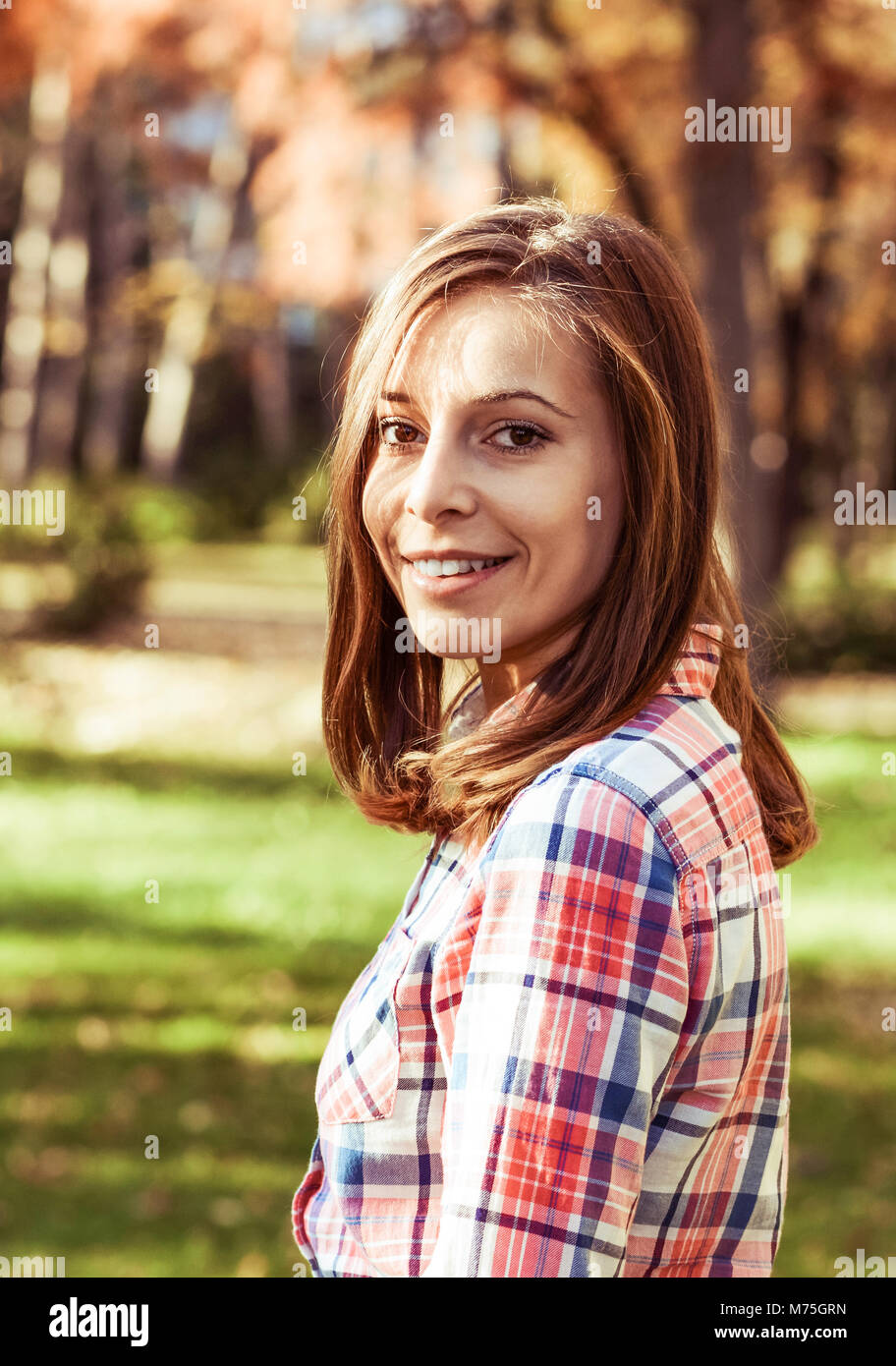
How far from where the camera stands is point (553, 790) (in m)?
1.17

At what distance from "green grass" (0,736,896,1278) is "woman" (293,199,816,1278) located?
2156mm

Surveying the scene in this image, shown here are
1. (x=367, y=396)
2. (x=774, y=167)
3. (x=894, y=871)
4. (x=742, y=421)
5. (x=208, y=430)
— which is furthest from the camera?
(x=208, y=430)

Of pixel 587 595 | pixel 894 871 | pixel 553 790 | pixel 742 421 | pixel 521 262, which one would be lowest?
pixel 894 871

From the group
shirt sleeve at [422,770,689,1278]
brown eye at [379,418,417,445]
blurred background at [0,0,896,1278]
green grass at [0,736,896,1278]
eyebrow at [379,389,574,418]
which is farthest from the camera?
blurred background at [0,0,896,1278]

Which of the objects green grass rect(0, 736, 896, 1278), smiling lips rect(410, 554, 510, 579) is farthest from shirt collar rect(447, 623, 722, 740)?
green grass rect(0, 736, 896, 1278)

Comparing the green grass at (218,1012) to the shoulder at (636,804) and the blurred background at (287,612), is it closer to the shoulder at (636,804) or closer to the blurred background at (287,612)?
the blurred background at (287,612)

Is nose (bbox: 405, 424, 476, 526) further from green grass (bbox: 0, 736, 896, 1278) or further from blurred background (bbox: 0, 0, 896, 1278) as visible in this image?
green grass (bbox: 0, 736, 896, 1278)

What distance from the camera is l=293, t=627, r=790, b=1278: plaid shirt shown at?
3.64 ft

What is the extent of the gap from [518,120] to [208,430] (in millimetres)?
21639

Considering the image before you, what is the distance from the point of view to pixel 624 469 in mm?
1373

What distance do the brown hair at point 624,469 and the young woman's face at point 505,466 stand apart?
0.08 ft

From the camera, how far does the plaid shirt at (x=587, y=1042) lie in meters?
1.11
